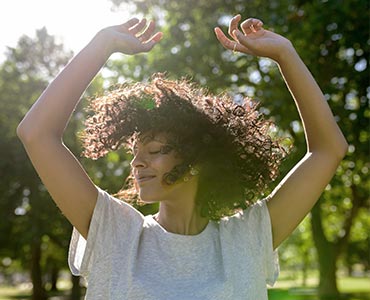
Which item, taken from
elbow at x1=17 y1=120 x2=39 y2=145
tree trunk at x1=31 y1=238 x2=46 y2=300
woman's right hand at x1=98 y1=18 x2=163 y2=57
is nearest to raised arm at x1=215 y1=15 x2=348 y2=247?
woman's right hand at x1=98 y1=18 x2=163 y2=57

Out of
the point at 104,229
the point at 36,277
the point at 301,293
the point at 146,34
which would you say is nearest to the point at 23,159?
the point at 36,277

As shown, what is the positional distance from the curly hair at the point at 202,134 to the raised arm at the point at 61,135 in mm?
228

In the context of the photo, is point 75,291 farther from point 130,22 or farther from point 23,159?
point 130,22

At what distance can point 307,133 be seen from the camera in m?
2.58

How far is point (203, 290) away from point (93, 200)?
456 mm

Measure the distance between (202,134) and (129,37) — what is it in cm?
43

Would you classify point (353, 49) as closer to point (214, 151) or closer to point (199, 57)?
point (199, 57)

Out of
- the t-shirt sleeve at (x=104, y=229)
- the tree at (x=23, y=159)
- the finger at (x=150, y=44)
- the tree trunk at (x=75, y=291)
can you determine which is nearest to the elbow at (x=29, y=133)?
the t-shirt sleeve at (x=104, y=229)

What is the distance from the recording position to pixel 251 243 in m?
2.38

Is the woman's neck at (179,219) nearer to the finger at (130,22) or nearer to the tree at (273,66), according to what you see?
the finger at (130,22)

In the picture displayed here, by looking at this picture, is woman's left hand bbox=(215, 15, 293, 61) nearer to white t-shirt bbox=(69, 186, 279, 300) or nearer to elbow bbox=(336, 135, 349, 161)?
elbow bbox=(336, 135, 349, 161)

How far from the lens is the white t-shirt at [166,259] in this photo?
2215 mm

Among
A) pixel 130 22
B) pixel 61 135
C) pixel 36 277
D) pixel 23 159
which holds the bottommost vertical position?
pixel 36 277

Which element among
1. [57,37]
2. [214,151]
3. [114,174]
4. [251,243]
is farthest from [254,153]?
[57,37]
